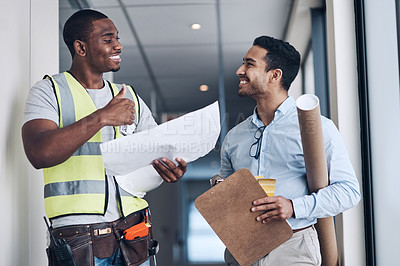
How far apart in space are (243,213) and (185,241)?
83 cm

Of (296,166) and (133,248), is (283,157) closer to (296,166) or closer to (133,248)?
(296,166)

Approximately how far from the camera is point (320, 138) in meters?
1.75

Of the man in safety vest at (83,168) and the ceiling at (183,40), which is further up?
the ceiling at (183,40)

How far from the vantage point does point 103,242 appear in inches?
69.2

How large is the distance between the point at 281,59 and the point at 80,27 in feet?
2.79

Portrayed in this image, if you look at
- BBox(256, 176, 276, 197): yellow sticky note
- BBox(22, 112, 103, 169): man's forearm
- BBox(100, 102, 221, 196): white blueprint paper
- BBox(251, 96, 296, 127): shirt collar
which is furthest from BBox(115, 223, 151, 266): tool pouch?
BBox(251, 96, 296, 127): shirt collar

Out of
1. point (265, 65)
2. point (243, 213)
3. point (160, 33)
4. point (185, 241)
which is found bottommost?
point (185, 241)

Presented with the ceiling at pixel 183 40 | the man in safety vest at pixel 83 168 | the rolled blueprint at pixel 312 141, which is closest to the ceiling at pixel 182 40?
the ceiling at pixel 183 40

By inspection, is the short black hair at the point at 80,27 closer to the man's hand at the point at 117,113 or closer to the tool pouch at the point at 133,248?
the man's hand at the point at 117,113

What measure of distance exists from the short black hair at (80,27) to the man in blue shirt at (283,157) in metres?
0.66

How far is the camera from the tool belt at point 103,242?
1.72 metres
